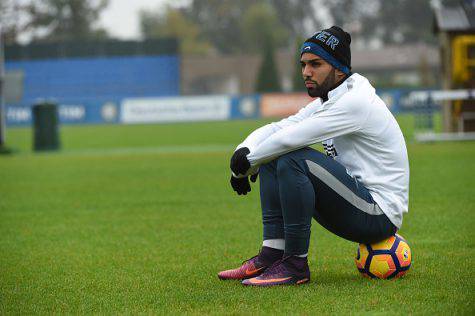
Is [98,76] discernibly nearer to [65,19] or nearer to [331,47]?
[65,19]

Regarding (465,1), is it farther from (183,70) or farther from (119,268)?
(183,70)

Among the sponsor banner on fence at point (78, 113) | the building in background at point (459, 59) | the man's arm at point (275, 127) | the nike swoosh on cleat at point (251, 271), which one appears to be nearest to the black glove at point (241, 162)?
the man's arm at point (275, 127)

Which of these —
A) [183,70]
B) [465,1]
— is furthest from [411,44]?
[465,1]

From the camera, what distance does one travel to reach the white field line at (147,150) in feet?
68.9

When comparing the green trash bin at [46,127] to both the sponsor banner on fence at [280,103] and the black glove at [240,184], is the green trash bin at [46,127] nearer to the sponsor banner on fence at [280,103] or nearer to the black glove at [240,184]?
the black glove at [240,184]

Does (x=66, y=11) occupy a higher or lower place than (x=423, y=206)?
higher

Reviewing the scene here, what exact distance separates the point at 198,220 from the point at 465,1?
16.0 m

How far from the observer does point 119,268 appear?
21.6ft

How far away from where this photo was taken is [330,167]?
541cm

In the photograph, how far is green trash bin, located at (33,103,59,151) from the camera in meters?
22.8

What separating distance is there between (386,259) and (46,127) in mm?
18312

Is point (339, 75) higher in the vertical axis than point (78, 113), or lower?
higher

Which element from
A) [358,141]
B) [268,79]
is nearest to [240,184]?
[358,141]

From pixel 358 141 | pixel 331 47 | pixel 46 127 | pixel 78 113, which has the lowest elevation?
pixel 78 113
